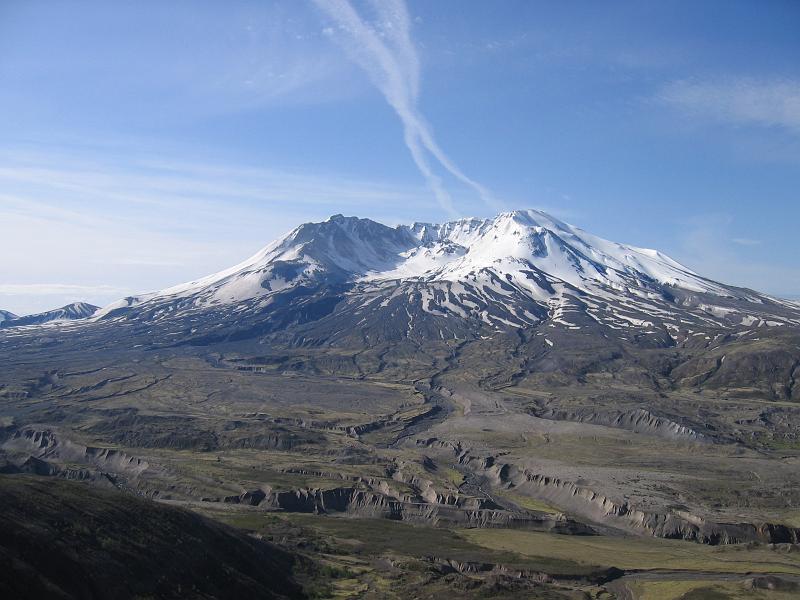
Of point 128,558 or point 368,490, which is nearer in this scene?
point 128,558

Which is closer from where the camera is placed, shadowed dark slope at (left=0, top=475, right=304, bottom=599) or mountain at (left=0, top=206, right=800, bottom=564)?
shadowed dark slope at (left=0, top=475, right=304, bottom=599)

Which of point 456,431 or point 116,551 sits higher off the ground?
point 456,431

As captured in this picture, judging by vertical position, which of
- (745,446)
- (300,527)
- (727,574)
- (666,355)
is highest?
(666,355)

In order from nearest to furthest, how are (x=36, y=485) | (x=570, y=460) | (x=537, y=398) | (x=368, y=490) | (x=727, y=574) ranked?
1. (x=36, y=485)
2. (x=727, y=574)
3. (x=368, y=490)
4. (x=570, y=460)
5. (x=537, y=398)

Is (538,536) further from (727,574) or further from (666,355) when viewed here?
(666,355)

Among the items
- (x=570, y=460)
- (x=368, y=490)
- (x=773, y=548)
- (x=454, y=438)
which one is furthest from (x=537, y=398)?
(x=773, y=548)

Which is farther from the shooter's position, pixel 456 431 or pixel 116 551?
pixel 456 431

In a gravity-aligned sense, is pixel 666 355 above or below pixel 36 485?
above

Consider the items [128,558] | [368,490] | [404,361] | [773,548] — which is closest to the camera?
[128,558]

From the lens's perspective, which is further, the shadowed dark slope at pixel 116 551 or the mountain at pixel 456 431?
the mountain at pixel 456 431

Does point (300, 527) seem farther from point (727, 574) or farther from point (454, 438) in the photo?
point (454, 438)
